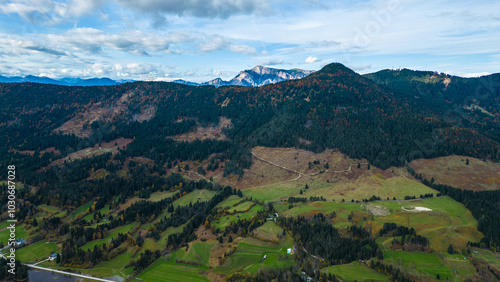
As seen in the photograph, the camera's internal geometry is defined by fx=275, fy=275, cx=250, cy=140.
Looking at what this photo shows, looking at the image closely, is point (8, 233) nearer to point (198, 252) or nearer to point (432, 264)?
point (198, 252)

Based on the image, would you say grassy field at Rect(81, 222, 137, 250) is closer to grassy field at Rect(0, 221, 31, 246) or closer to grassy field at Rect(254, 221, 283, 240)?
grassy field at Rect(0, 221, 31, 246)

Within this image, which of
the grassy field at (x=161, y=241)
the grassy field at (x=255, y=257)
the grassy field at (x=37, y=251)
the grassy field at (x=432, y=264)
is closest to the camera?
the grassy field at (x=432, y=264)

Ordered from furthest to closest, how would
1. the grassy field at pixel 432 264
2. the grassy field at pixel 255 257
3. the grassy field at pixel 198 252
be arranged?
the grassy field at pixel 198 252
the grassy field at pixel 255 257
the grassy field at pixel 432 264

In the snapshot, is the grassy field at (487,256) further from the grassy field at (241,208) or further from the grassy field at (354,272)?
the grassy field at (241,208)

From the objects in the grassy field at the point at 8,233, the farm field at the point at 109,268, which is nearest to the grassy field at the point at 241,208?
the farm field at the point at 109,268

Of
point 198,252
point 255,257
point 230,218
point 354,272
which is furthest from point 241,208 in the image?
point 354,272

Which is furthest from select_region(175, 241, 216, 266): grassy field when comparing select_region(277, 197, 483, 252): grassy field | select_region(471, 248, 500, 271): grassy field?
Result: select_region(471, 248, 500, 271): grassy field

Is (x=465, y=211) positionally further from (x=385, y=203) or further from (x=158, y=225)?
(x=158, y=225)
